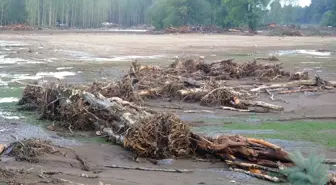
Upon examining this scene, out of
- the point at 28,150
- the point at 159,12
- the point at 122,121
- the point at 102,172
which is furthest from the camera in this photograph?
the point at 159,12

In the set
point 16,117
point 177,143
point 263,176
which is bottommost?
point 16,117

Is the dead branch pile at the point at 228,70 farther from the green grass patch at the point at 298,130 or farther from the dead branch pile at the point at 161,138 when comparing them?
the dead branch pile at the point at 161,138

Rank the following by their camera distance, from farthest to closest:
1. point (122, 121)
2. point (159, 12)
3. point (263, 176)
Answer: point (159, 12) → point (122, 121) → point (263, 176)

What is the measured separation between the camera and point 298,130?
11.0 metres

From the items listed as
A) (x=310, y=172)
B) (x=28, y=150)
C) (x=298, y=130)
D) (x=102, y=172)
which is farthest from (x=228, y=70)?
(x=310, y=172)

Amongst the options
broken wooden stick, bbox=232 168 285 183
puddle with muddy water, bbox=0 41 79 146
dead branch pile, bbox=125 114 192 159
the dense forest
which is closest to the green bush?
broken wooden stick, bbox=232 168 285 183

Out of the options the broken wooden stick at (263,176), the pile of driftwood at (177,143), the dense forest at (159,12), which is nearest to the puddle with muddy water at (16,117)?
the pile of driftwood at (177,143)

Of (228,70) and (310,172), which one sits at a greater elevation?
(310,172)

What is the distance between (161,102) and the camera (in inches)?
576

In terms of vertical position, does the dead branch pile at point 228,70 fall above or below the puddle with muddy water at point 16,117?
above

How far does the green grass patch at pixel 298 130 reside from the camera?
10.2 metres

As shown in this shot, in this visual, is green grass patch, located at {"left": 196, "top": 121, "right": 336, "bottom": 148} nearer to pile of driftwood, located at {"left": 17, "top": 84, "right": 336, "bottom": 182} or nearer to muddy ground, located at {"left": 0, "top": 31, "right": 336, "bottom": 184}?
muddy ground, located at {"left": 0, "top": 31, "right": 336, "bottom": 184}

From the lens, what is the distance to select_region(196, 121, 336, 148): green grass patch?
10.2 metres

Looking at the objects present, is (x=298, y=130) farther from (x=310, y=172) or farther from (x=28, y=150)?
(x=310, y=172)
